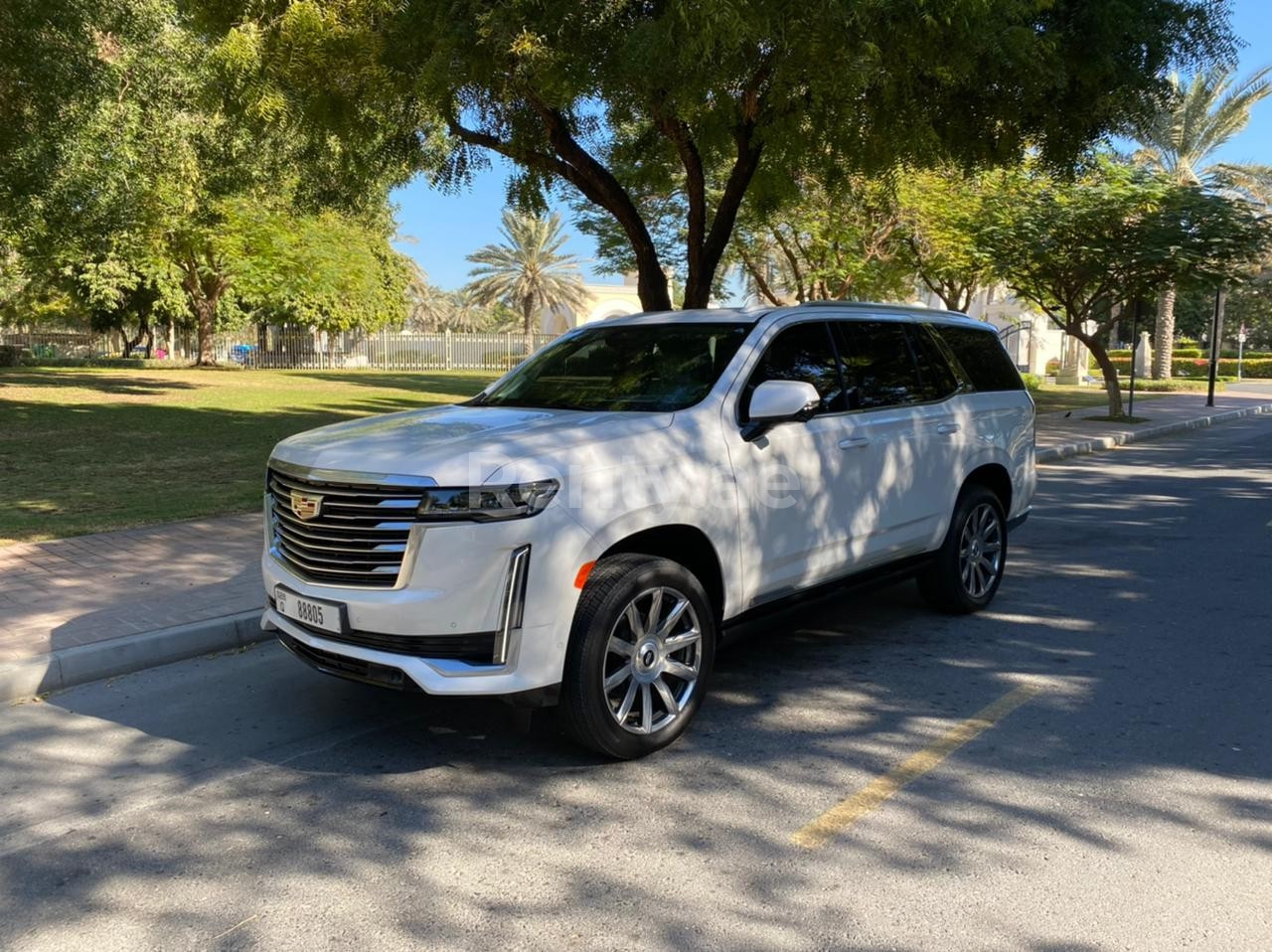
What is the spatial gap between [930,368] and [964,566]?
1284mm

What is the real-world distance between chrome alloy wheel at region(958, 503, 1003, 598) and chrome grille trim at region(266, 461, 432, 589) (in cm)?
374

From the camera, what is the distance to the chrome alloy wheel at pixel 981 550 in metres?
6.49

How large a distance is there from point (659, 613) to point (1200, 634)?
372 centimetres

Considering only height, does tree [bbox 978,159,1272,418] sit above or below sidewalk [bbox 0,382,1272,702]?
above

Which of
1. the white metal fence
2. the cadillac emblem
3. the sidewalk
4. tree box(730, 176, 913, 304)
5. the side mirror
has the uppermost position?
tree box(730, 176, 913, 304)

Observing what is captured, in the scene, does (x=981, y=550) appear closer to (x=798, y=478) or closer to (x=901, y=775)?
(x=798, y=478)

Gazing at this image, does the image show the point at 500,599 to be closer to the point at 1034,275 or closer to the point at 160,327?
the point at 1034,275

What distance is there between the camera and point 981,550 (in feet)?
21.8

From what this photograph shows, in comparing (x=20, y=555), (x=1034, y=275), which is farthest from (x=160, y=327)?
(x=20, y=555)

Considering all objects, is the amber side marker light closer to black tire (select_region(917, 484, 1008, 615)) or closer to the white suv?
the white suv

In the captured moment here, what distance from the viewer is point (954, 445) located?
244 inches

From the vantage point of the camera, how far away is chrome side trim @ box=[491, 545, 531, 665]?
12.6 ft

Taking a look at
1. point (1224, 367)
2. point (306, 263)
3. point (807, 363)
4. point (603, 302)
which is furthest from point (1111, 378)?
point (1224, 367)

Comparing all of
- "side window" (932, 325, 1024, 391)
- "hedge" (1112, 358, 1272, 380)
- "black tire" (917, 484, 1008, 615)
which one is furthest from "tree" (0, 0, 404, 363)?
"hedge" (1112, 358, 1272, 380)
